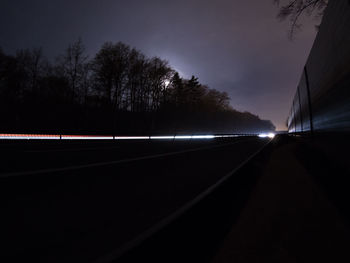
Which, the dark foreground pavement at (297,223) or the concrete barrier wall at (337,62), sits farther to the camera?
the concrete barrier wall at (337,62)

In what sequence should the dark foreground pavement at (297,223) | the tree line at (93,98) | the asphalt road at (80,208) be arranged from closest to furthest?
the asphalt road at (80,208)
the dark foreground pavement at (297,223)
the tree line at (93,98)

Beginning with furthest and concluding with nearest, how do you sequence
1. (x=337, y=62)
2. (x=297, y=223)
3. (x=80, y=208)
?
(x=337, y=62), (x=80, y=208), (x=297, y=223)

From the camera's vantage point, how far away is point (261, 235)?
2.60 m

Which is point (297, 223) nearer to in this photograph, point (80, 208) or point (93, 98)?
point (80, 208)

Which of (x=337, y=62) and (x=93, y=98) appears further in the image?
(x=93, y=98)

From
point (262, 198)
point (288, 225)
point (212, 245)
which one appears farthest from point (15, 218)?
point (262, 198)

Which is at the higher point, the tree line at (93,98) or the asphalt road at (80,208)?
the tree line at (93,98)

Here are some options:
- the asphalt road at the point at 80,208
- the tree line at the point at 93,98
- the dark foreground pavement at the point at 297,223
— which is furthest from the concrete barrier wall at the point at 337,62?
the tree line at the point at 93,98

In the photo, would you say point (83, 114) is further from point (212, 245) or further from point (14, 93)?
point (212, 245)

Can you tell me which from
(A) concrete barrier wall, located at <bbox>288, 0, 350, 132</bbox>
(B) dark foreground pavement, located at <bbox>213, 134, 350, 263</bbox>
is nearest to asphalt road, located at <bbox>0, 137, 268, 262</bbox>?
(B) dark foreground pavement, located at <bbox>213, 134, 350, 263</bbox>

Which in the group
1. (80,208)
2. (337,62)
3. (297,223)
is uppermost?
(337,62)

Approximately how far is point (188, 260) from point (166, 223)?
0.53 metres

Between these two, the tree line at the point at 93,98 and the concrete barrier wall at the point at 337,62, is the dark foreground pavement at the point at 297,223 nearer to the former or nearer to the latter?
the concrete barrier wall at the point at 337,62

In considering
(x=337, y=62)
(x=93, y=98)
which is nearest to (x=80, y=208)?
(x=337, y=62)
